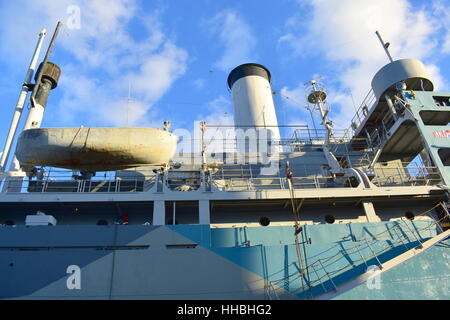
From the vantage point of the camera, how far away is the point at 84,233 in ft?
28.5

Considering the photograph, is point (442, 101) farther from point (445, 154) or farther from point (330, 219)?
point (330, 219)

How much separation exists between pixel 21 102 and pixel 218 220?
363 inches

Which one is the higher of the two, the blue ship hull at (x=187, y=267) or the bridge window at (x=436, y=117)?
the bridge window at (x=436, y=117)

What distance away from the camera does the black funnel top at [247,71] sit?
725 inches

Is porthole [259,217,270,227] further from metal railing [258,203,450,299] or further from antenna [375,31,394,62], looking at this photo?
antenna [375,31,394,62]

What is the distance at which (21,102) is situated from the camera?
12.9 metres

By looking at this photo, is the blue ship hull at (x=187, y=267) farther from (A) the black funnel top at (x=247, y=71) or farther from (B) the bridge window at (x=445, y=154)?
(A) the black funnel top at (x=247, y=71)

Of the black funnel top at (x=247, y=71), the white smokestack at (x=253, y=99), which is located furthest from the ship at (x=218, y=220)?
the black funnel top at (x=247, y=71)

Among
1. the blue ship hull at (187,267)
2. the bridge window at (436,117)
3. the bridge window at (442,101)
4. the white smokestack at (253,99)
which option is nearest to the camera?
the blue ship hull at (187,267)

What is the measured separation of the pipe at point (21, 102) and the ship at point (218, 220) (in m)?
0.05

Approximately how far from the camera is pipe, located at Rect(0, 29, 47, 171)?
37.7 ft

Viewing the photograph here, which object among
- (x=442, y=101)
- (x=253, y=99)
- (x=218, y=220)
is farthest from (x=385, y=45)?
(x=218, y=220)

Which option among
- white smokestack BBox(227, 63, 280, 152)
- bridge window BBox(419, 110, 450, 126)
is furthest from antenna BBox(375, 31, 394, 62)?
white smokestack BBox(227, 63, 280, 152)
